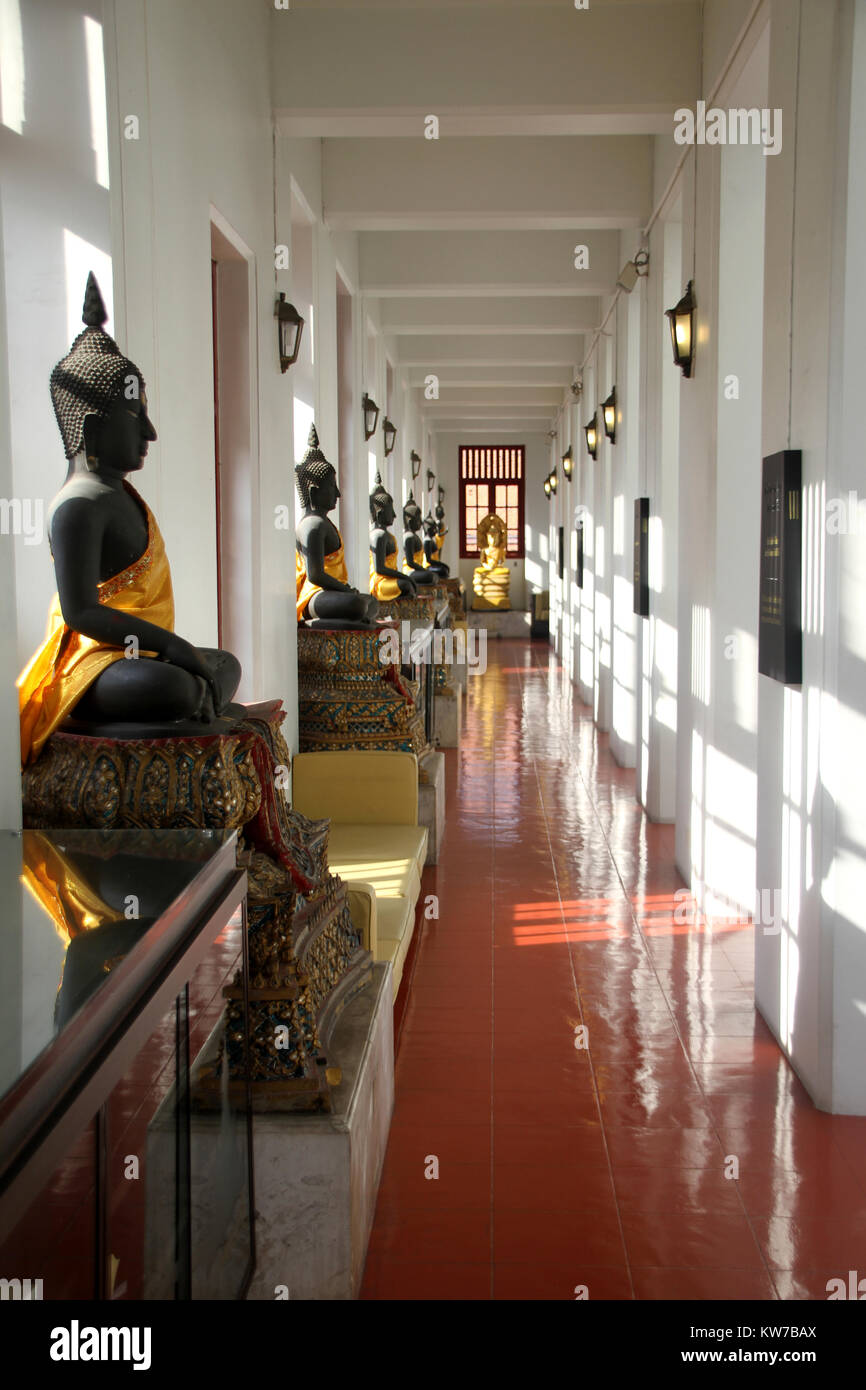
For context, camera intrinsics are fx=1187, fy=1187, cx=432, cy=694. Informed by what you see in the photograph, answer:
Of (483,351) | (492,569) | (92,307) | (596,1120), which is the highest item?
(483,351)

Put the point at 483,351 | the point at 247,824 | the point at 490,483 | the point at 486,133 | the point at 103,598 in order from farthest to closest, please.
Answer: the point at 490,483
the point at 483,351
the point at 486,133
the point at 103,598
the point at 247,824

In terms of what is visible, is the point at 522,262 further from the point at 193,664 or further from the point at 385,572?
the point at 193,664

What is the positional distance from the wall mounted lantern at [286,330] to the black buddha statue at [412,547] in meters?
7.38

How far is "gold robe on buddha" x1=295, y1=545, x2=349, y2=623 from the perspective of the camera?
7105 mm

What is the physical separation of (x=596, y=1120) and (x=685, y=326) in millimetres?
4223

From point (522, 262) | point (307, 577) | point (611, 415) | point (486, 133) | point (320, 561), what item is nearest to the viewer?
point (486, 133)

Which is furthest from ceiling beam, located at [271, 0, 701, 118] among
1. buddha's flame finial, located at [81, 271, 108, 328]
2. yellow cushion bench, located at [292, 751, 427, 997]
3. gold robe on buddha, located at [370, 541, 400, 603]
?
gold robe on buddha, located at [370, 541, 400, 603]

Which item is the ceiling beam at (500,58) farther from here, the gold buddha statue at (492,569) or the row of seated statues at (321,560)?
the gold buddha statue at (492,569)

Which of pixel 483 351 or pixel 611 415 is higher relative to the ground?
pixel 483 351

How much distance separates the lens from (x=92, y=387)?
2.96 m

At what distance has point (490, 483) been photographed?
27.0m

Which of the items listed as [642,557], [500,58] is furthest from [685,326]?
[642,557]
